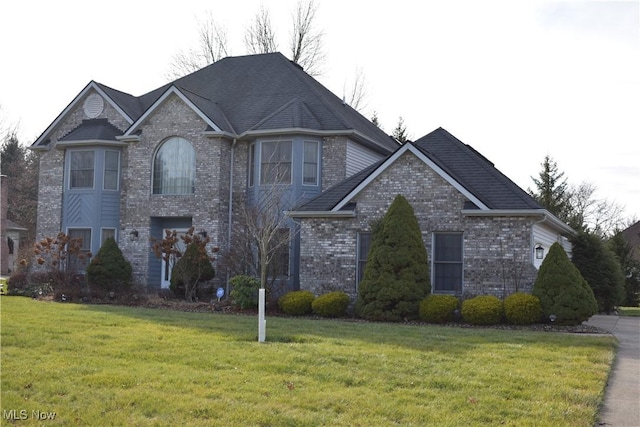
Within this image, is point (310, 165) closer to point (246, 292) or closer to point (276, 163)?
point (276, 163)

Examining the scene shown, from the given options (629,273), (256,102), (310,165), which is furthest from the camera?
(629,273)

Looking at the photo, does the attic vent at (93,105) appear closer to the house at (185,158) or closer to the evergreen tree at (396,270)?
the house at (185,158)

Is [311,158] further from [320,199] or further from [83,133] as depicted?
[83,133]

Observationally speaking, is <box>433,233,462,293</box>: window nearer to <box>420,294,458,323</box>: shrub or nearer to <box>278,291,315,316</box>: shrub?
<box>420,294,458,323</box>: shrub

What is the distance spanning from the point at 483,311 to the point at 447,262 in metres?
2.71

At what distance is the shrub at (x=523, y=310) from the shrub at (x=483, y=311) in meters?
0.23

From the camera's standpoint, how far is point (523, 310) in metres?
16.4

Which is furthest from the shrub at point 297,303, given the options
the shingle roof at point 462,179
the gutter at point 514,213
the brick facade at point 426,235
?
the gutter at point 514,213

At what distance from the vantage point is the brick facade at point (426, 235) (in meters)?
18.2

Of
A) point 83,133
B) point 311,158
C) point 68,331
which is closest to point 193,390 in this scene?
point 68,331

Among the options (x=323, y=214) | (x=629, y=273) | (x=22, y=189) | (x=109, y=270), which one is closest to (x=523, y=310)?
(x=323, y=214)

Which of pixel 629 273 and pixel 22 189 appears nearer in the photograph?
pixel 629 273

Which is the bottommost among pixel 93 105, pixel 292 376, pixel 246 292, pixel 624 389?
pixel 624 389

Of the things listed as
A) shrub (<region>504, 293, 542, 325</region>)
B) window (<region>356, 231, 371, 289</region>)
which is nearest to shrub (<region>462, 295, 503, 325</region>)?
shrub (<region>504, 293, 542, 325</region>)
